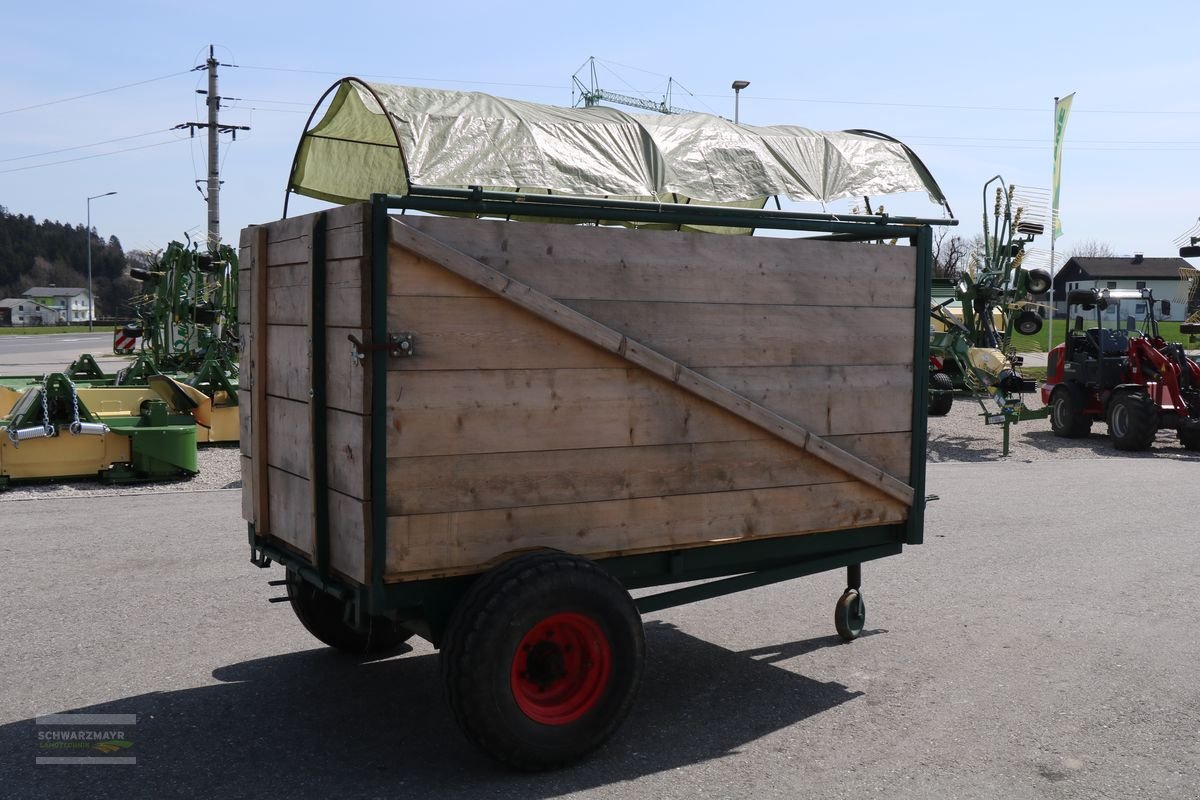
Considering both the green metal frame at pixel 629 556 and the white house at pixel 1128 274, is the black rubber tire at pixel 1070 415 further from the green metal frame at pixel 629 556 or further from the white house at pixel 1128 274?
the white house at pixel 1128 274

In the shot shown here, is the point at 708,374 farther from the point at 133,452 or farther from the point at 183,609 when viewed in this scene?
the point at 133,452

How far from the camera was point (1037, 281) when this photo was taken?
1702 centimetres

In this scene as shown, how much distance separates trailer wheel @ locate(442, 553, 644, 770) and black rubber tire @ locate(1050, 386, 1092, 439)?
1322 centimetres

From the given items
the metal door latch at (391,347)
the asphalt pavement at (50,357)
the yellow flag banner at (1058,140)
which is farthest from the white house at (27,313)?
the metal door latch at (391,347)

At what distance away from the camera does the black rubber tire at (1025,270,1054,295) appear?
16969mm

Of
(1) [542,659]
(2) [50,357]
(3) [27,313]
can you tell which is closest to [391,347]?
(1) [542,659]

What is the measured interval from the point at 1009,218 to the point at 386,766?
49.4 ft

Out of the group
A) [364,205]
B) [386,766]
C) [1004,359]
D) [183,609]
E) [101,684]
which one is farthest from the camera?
[1004,359]

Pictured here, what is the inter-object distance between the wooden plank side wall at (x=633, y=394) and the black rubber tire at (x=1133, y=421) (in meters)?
10.5

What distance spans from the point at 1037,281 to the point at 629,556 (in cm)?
1428

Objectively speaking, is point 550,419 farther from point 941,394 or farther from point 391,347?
point 941,394

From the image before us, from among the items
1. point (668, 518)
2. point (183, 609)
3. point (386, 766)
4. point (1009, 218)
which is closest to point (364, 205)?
point (668, 518)

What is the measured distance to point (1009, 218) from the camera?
1689 cm

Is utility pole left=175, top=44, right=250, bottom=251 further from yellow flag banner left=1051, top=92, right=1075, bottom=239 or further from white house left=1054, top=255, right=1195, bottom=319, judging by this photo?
white house left=1054, top=255, right=1195, bottom=319
